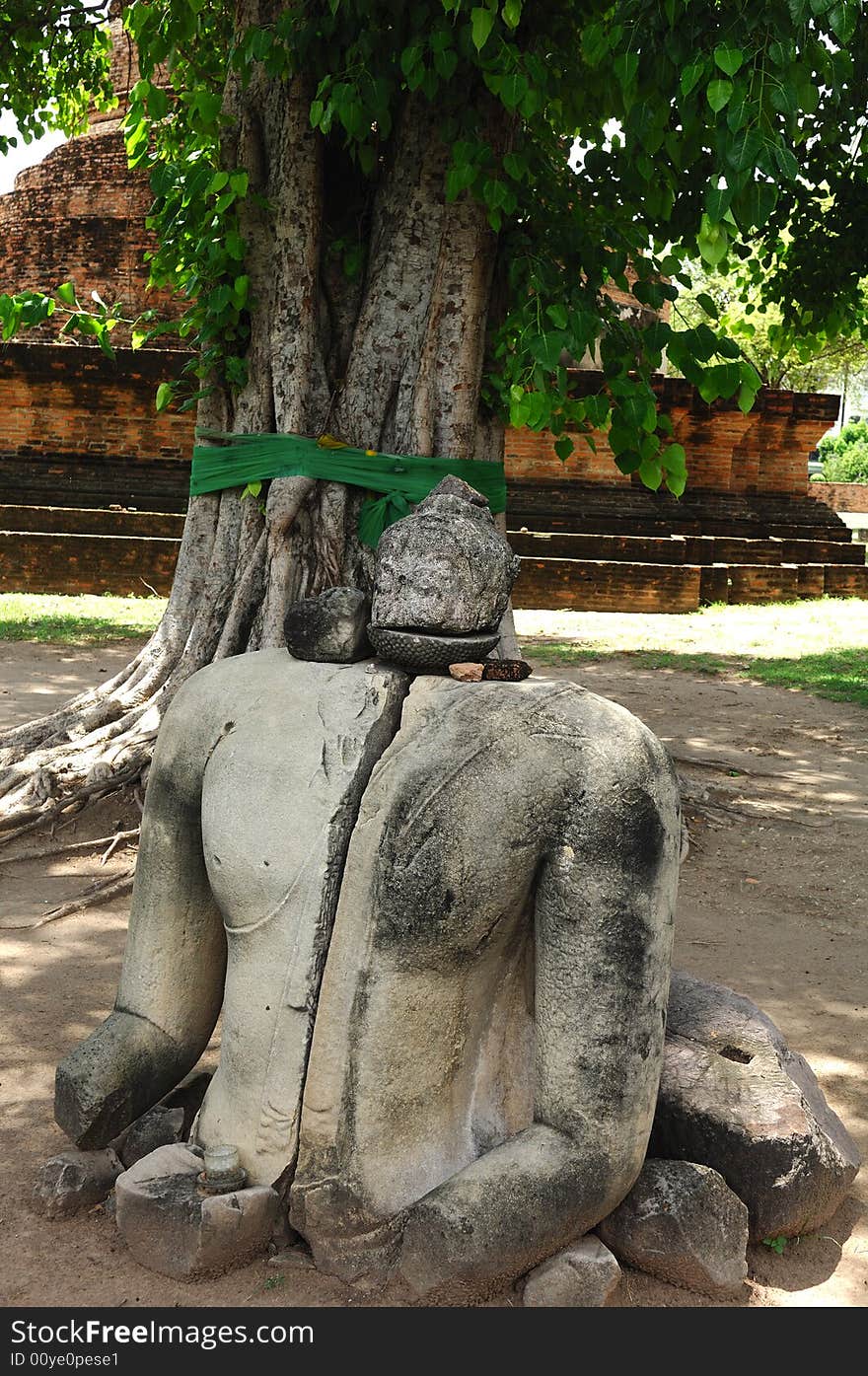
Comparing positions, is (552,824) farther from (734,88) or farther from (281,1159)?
(734,88)

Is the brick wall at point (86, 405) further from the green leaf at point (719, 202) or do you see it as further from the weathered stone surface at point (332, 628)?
the weathered stone surface at point (332, 628)

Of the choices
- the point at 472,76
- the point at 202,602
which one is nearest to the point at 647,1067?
the point at 202,602

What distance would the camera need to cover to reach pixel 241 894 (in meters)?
2.17

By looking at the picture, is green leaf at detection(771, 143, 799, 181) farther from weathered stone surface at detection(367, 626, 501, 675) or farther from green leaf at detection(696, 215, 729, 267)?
weathered stone surface at detection(367, 626, 501, 675)

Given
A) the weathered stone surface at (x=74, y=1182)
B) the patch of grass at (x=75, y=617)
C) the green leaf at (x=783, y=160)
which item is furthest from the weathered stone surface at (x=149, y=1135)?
the patch of grass at (x=75, y=617)

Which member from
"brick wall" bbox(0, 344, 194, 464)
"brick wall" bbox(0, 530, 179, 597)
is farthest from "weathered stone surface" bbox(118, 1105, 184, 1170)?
"brick wall" bbox(0, 344, 194, 464)

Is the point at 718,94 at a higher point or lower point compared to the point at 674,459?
higher

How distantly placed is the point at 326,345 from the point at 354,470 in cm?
93

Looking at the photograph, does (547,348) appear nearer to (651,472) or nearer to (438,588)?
(651,472)

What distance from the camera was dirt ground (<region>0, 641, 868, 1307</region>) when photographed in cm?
219

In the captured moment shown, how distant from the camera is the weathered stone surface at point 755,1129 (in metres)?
2.31

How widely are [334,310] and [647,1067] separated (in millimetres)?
3565

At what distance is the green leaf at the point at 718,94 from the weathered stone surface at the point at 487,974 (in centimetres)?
170

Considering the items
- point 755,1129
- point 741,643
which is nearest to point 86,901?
point 755,1129
